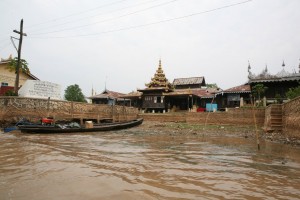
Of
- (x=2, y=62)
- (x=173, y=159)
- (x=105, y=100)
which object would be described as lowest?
(x=173, y=159)

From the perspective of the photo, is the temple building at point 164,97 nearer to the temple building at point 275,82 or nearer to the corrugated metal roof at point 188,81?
the corrugated metal roof at point 188,81

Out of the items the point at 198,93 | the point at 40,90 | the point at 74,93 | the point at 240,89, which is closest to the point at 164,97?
the point at 198,93

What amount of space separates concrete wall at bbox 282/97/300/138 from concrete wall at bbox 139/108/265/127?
610 cm

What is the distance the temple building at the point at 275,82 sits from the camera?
2422 cm

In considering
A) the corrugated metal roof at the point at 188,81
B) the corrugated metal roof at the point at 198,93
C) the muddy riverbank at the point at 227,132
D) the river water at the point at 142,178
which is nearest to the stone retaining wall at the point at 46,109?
the muddy riverbank at the point at 227,132

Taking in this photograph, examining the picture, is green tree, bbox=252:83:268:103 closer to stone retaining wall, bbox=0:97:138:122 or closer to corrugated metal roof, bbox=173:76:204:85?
corrugated metal roof, bbox=173:76:204:85

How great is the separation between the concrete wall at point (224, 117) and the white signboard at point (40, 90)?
1198 cm

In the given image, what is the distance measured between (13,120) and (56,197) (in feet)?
55.4

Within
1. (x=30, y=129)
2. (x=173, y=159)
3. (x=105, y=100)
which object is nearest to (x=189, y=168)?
(x=173, y=159)

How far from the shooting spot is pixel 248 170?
5488mm

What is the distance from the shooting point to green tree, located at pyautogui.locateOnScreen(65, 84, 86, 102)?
126ft

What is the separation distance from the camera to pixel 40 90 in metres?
20.8

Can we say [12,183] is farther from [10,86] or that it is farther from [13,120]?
[10,86]

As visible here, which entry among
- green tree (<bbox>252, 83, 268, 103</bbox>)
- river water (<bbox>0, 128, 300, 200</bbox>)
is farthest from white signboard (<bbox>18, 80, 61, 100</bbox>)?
green tree (<bbox>252, 83, 268, 103</bbox>)
